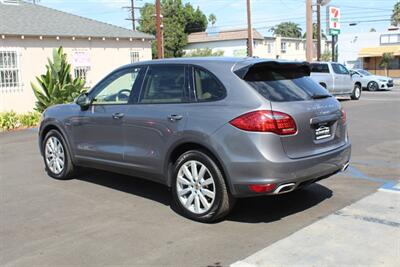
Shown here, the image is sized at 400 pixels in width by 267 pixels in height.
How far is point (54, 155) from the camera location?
24.9 feet

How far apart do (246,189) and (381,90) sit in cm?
2905

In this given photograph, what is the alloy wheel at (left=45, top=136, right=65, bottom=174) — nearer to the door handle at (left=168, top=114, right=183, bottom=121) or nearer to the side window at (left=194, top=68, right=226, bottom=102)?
the door handle at (left=168, top=114, right=183, bottom=121)

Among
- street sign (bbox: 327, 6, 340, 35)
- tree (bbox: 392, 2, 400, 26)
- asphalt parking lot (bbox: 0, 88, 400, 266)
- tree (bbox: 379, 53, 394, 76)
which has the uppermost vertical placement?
Result: tree (bbox: 392, 2, 400, 26)

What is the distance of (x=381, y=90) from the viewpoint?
1246 inches

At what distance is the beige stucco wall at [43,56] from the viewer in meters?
17.3

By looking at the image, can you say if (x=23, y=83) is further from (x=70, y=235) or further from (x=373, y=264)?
(x=373, y=264)

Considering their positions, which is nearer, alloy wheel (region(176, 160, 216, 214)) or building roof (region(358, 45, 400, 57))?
alloy wheel (region(176, 160, 216, 214))

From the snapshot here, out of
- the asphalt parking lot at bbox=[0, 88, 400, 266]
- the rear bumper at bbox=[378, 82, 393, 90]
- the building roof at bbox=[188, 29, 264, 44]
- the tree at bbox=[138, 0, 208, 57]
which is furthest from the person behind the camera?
the tree at bbox=[138, 0, 208, 57]

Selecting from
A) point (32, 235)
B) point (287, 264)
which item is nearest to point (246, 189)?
point (287, 264)

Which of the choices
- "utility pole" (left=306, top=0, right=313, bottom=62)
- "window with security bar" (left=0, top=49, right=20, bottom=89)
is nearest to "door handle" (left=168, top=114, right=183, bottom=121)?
"window with security bar" (left=0, top=49, right=20, bottom=89)

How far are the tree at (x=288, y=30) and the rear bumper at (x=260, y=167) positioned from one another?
11108cm

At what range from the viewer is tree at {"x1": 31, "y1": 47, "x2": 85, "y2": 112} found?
1598 cm

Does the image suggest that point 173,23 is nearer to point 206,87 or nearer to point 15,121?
point 15,121

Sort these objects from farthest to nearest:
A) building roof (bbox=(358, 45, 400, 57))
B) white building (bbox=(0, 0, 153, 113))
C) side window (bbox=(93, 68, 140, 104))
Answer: building roof (bbox=(358, 45, 400, 57)), white building (bbox=(0, 0, 153, 113)), side window (bbox=(93, 68, 140, 104))
